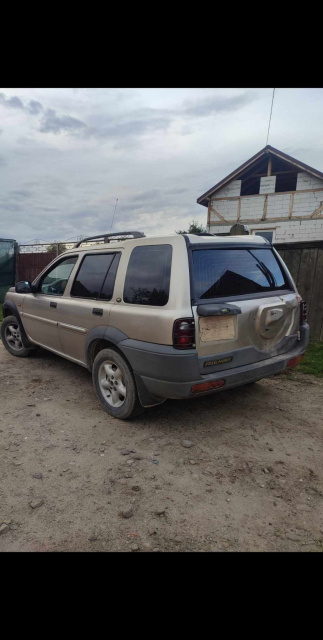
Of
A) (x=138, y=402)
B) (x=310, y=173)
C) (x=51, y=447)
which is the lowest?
(x=51, y=447)

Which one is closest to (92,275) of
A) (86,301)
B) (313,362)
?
(86,301)

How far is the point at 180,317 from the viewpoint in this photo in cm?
268

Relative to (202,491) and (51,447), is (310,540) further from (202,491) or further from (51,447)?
(51,447)

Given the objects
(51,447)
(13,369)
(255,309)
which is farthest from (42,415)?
(255,309)

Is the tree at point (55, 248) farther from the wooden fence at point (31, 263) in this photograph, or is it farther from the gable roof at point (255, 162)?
the gable roof at point (255, 162)

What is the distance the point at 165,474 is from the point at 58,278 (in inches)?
119

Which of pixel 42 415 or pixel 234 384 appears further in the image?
pixel 42 415

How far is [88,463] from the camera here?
107 inches

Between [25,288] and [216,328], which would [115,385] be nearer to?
[216,328]

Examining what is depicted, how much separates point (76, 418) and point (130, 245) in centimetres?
186

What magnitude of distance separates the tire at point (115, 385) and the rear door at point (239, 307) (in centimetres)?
79

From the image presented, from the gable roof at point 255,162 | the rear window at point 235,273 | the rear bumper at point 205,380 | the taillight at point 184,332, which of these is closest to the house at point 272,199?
the gable roof at point 255,162

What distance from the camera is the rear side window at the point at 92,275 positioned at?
3678 mm
